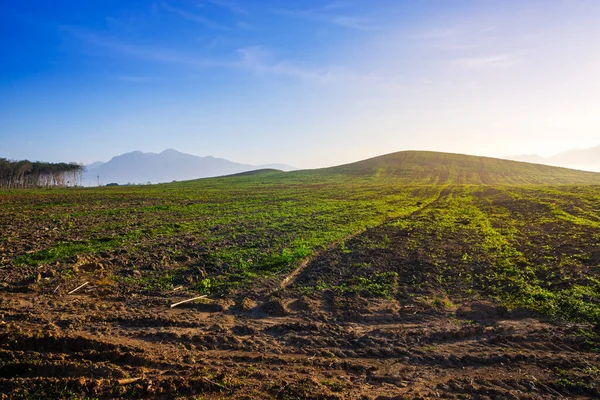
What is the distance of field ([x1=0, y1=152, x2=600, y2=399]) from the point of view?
19.9 ft

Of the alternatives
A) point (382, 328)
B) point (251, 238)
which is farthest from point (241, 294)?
point (251, 238)

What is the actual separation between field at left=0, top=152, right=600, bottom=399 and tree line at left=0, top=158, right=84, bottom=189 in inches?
4100

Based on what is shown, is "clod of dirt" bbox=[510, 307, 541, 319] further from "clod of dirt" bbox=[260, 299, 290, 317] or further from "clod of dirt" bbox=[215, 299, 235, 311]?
"clod of dirt" bbox=[215, 299, 235, 311]

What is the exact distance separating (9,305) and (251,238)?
10.9m

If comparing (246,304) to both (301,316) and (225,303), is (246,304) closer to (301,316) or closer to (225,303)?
(225,303)

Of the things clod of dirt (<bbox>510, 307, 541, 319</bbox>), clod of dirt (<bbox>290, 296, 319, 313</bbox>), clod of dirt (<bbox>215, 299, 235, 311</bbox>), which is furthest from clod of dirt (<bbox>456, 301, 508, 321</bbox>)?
clod of dirt (<bbox>215, 299, 235, 311</bbox>)

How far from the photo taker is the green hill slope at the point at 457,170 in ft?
288

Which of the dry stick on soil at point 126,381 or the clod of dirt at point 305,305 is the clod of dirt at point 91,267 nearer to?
the clod of dirt at point 305,305

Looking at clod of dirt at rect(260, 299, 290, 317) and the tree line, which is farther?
the tree line

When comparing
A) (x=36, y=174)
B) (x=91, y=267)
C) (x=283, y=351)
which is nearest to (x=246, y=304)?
(x=283, y=351)

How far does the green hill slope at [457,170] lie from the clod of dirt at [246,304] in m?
78.0

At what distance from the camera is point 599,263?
12758mm

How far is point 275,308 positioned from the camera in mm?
9461

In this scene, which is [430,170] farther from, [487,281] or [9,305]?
[9,305]
